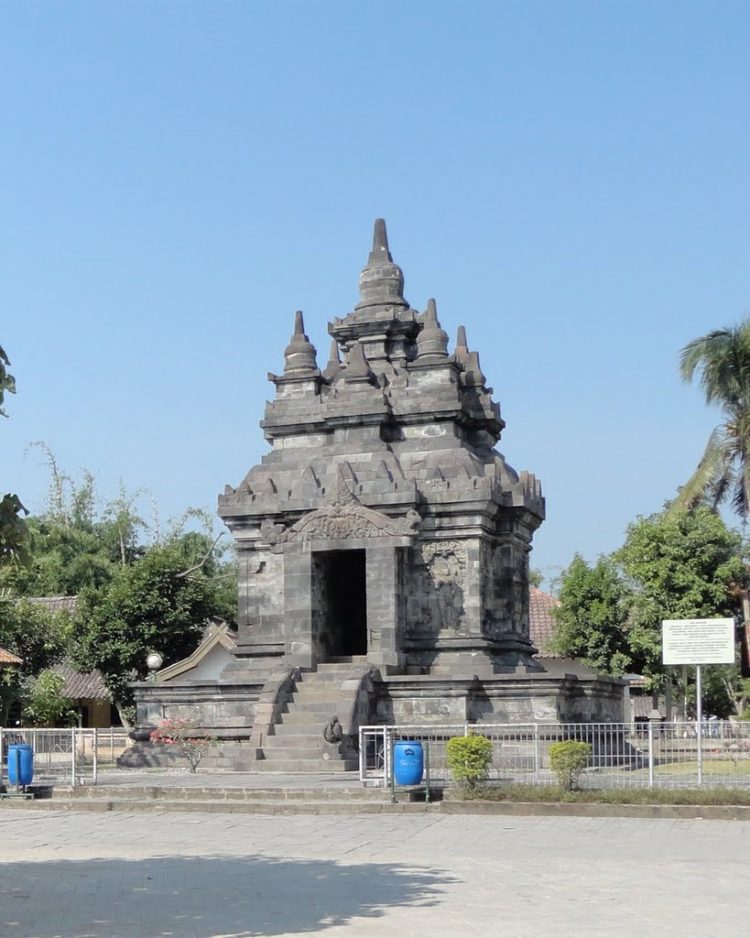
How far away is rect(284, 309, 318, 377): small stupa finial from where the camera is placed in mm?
33812

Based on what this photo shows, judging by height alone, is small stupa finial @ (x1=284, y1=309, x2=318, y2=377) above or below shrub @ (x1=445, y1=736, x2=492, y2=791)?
above

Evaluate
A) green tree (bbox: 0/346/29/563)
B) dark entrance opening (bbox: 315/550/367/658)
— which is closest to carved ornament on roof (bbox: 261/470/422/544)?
dark entrance opening (bbox: 315/550/367/658)

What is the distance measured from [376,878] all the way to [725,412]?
1275 inches

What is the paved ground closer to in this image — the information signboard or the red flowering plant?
the information signboard

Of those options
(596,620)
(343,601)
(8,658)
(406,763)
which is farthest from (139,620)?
(406,763)

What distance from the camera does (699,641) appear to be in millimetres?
24250

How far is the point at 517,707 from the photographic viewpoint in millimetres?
27281

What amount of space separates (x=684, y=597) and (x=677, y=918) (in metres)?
30.5

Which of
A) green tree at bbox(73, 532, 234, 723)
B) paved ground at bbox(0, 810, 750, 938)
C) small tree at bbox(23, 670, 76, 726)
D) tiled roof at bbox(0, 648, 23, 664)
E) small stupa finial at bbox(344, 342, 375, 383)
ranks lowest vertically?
paved ground at bbox(0, 810, 750, 938)

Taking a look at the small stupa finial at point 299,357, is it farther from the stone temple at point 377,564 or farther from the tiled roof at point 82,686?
the tiled roof at point 82,686

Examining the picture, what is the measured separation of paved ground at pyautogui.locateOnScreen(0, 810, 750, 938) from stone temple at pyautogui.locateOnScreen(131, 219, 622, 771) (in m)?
8.44

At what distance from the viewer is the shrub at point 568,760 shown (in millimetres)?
19516

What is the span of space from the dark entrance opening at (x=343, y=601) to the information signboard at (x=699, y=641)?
323 inches

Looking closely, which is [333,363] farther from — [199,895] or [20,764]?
[199,895]
